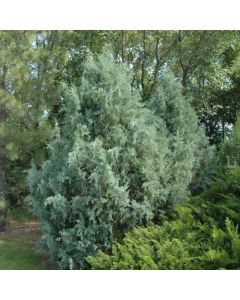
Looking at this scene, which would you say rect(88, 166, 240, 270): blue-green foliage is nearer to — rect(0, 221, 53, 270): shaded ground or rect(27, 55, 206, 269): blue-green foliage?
rect(27, 55, 206, 269): blue-green foliage

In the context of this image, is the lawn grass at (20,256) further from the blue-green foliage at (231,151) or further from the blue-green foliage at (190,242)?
the blue-green foliage at (231,151)

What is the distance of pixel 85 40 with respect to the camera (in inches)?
494

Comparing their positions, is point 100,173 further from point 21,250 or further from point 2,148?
point 2,148

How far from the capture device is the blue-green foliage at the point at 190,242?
4.94 meters

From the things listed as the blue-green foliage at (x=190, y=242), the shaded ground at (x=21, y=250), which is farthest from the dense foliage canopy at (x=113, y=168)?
the shaded ground at (x=21, y=250)

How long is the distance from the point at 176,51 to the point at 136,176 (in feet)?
20.1

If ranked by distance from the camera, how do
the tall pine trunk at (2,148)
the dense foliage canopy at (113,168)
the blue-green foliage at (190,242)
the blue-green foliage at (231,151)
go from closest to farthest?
the blue-green foliage at (190,242) < the dense foliage canopy at (113,168) < the blue-green foliage at (231,151) < the tall pine trunk at (2,148)

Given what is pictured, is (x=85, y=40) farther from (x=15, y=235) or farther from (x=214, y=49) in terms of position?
(x=15, y=235)

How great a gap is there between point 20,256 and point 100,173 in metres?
2.36

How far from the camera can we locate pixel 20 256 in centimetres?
718

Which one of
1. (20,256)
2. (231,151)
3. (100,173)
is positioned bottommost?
(20,256)

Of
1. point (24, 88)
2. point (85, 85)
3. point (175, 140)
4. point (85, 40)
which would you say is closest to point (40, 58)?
point (24, 88)

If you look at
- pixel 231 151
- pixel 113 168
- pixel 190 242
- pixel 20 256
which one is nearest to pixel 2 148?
pixel 20 256

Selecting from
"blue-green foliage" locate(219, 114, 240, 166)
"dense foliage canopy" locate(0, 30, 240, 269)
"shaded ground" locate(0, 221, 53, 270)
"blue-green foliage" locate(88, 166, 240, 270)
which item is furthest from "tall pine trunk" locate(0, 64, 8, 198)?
"blue-green foliage" locate(219, 114, 240, 166)
